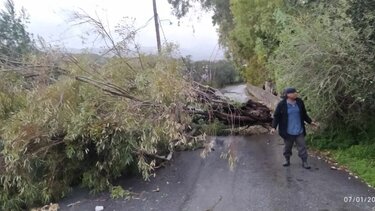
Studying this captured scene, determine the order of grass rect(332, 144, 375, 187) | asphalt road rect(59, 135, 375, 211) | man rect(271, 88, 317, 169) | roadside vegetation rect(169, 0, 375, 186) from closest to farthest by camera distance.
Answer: asphalt road rect(59, 135, 375, 211) < roadside vegetation rect(169, 0, 375, 186) < grass rect(332, 144, 375, 187) < man rect(271, 88, 317, 169)

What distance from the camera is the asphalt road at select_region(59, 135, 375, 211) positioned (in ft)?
17.6

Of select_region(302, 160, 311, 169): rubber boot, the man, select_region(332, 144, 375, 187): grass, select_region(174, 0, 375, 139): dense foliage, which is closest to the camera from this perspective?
select_region(174, 0, 375, 139): dense foliage

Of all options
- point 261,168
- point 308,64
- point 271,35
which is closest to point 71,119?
point 261,168

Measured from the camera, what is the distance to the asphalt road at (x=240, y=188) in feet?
17.6

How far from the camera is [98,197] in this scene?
262 inches

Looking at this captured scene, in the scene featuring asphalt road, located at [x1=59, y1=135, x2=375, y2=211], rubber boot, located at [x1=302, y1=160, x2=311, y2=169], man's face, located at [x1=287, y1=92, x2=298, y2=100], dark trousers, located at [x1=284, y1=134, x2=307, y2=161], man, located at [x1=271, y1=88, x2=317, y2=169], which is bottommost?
asphalt road, located at [x1=59, y1=135, x2=375, y2=211]

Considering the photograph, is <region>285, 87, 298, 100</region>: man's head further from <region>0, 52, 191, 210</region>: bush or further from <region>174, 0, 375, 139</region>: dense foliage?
<region>0, 52, 191, 210</region>: bush

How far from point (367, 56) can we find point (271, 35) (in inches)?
275

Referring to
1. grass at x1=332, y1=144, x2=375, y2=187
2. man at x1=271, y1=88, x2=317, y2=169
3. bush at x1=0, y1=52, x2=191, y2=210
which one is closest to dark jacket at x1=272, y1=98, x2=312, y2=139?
man at x1=271, y1=88, x2=317, y2=169

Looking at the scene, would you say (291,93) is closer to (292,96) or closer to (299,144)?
(292,96)

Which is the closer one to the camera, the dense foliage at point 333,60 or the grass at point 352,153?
the dense foliage at point 333,60

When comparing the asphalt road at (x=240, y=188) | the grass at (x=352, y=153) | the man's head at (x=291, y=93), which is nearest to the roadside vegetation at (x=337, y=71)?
the grass at (x=352, y=153)

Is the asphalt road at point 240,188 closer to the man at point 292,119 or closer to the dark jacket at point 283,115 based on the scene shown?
the man at point 292,119

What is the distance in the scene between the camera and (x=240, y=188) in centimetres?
612
